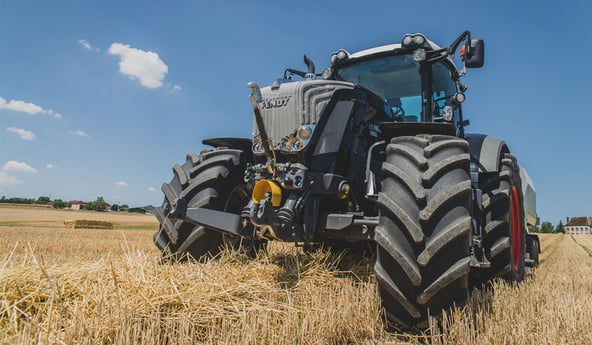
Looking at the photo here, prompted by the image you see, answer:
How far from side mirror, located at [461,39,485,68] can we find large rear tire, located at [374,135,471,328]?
5.21ft

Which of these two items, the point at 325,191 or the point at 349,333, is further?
the point at 325,191

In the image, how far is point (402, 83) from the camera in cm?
466

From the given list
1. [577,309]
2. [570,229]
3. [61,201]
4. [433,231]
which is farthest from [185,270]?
[570,229]

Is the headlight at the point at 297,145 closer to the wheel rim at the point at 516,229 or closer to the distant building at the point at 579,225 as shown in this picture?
the wheel rim at the point at 516,229

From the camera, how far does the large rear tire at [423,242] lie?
2.61 meters

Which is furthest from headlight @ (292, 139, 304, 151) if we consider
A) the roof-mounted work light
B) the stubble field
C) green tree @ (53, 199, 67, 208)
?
green tree @ (53, 199, 67, 208)

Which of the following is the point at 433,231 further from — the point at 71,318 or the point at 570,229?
the point at 570,229

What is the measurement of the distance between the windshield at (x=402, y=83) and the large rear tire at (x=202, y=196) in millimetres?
1808

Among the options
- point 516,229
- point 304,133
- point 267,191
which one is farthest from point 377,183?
point 516,229

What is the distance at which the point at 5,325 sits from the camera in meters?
2.21

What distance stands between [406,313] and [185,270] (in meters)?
1.67

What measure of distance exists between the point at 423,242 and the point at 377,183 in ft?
5.02

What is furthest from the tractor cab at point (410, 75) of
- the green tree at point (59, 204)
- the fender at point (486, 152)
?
the green tree at point (59, 204)

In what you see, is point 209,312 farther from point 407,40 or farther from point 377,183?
point 407,40
